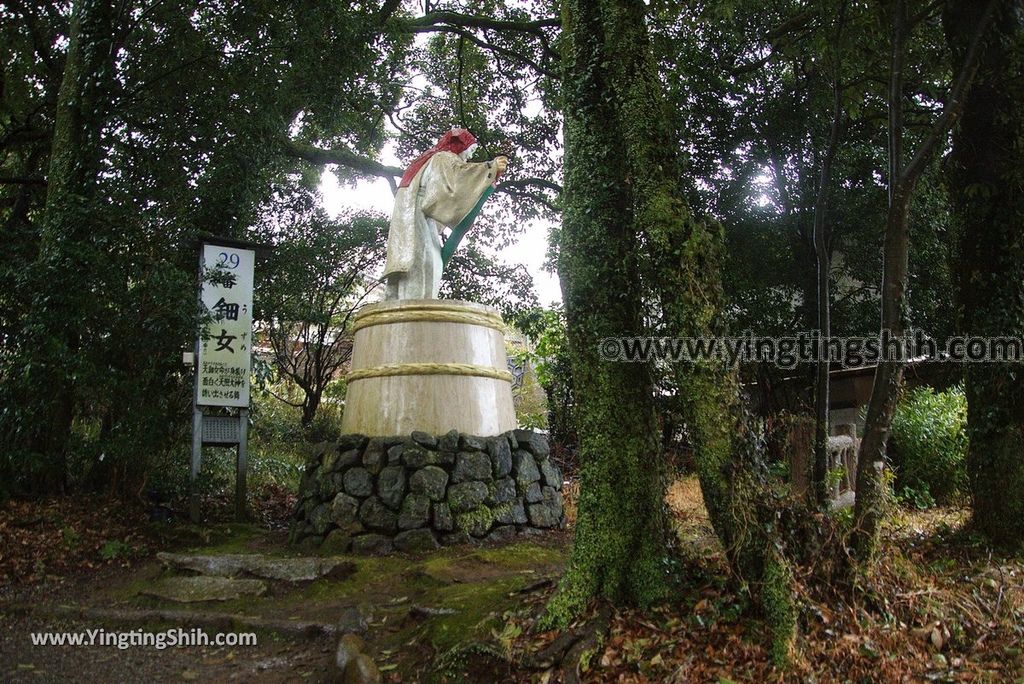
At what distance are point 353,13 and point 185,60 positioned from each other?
2.12 m

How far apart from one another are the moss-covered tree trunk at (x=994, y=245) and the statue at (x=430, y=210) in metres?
4.29

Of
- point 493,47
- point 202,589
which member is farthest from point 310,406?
point 202,589

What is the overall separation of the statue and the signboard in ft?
5.75

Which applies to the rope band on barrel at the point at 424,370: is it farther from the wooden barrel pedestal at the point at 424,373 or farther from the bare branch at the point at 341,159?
the bare branch at the point at 341,159

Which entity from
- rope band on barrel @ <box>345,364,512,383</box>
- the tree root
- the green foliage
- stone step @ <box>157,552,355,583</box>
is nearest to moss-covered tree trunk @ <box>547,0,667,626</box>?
the tree root

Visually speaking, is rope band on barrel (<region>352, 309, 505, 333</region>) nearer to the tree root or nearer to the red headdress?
the red headdress

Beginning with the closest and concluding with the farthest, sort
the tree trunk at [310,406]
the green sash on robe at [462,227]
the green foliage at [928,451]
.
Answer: the green sash on robe at [462,227] < the green foliage at [928,451] < the tree trunk at [310,406]

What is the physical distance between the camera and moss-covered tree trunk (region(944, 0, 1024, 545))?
4.48m

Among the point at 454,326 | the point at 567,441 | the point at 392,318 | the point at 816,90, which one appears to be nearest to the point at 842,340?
the point at 816,90

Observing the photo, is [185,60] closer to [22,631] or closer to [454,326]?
[454,326]

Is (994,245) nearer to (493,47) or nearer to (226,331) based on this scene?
(226,331)

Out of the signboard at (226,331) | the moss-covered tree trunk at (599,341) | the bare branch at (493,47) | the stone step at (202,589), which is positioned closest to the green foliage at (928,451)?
the moss-covered tree trunk at (599,341)

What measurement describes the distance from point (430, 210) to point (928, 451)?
6729mm

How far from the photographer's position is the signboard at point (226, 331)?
7844mm
